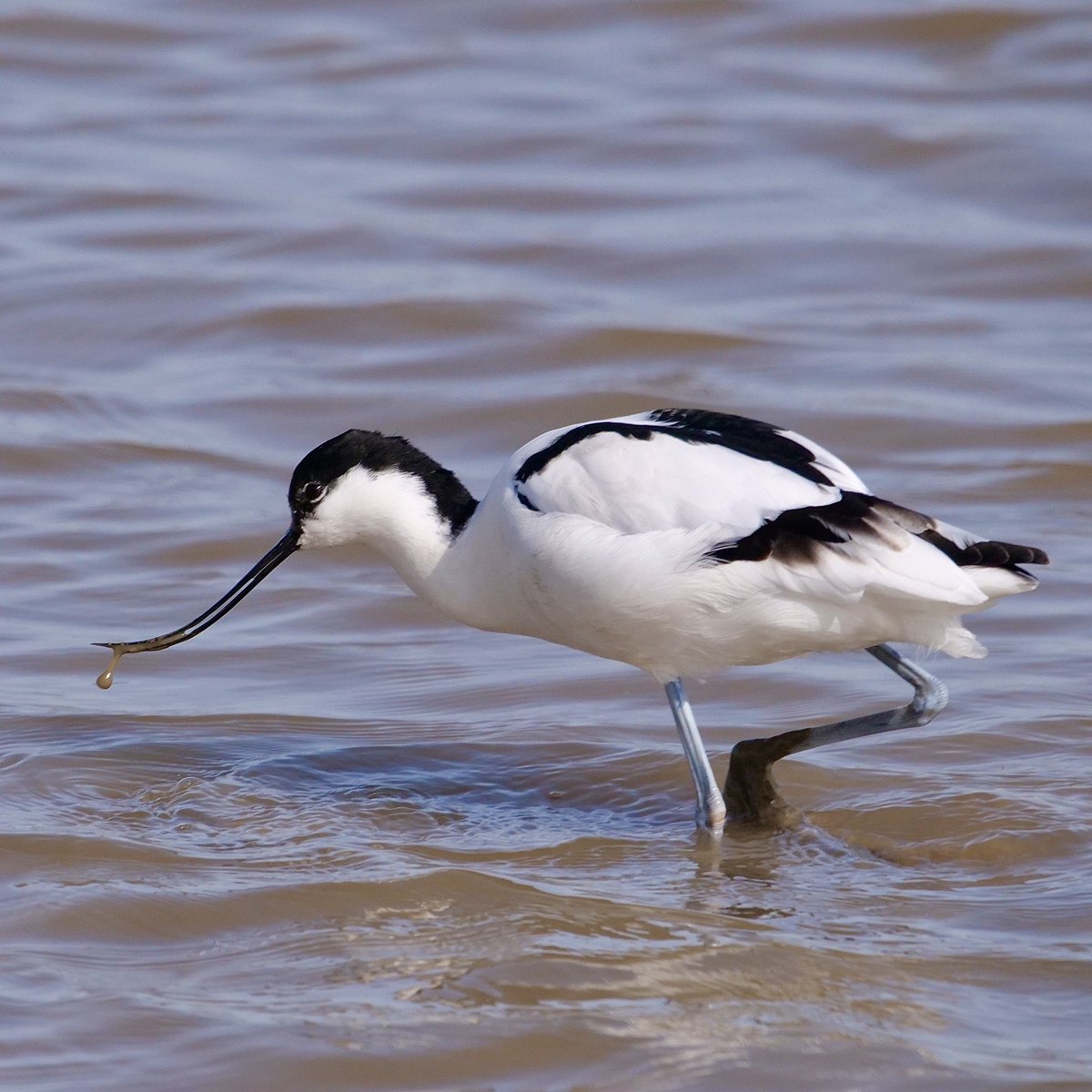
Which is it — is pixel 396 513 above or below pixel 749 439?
below

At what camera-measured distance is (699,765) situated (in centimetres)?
528

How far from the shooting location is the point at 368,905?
4.80 m

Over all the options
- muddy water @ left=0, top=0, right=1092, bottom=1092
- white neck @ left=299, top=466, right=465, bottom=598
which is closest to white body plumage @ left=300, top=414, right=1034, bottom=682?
white neck @ left=299, top=466, right=465, bottom=598

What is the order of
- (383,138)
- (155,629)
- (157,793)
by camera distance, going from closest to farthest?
(157,793), (155,629), (383,138)

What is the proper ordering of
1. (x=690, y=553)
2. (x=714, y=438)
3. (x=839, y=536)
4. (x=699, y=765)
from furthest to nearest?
(x=699, y=765) < (x=714, y=438) < (x=690, y=553) < (x=839, y=536)

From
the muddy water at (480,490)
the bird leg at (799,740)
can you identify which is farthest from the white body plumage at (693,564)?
the muddy water at (480,490)

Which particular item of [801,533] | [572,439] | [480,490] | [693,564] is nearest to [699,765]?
[693,564]

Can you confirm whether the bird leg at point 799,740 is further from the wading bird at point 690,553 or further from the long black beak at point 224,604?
the long black beak at point 224,604

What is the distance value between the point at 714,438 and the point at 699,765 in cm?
88

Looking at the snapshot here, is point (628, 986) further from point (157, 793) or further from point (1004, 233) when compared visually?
point (1004, 233)

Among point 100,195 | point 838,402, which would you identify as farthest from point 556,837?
point 100,195

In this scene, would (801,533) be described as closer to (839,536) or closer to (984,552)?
(839,536)

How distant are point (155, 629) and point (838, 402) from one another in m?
3.57

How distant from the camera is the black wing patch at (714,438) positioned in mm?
5066
